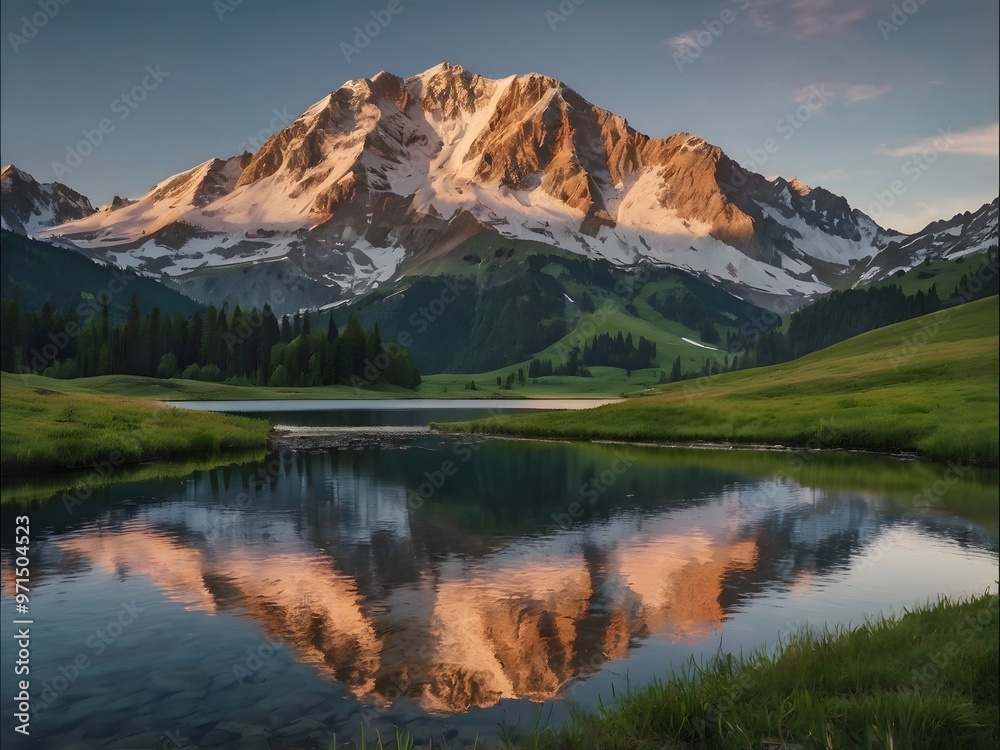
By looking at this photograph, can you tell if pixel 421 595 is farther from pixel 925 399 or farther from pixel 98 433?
pixel 98 433

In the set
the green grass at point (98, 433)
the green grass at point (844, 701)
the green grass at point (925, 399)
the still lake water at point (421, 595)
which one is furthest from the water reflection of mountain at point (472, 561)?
the green grass at point (98, 433)

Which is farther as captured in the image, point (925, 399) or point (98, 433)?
point (98, 433)

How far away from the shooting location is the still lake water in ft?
55.4

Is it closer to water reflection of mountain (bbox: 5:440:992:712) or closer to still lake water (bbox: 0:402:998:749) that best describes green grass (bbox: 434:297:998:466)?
still lake water (bbox: 0:402:998:749)

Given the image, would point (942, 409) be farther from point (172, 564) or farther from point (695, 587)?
point (172, 564)

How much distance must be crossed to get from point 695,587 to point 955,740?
59.7 ft

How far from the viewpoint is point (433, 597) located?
25.5 meters

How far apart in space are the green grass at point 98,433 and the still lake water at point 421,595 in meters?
10.9

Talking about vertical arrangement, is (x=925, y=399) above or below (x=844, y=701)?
above

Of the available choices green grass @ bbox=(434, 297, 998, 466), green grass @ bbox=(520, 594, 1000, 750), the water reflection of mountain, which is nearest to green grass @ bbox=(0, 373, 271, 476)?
the water reflection of mountain

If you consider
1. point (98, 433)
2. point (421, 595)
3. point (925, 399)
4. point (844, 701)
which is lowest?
point (421, 595)

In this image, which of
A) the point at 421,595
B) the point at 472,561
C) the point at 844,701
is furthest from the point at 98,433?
the point at 844,701

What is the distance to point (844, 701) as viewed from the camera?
10188 mm

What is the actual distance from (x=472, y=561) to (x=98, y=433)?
4505cm
